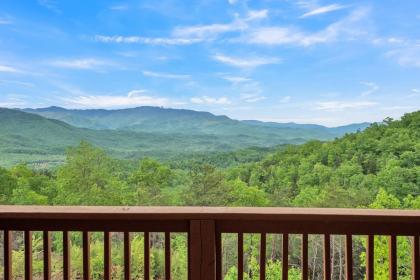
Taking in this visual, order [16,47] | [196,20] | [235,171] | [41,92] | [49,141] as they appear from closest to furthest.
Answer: [235,171] → [49,141] → [16,47] → [196,20] → [41,92]

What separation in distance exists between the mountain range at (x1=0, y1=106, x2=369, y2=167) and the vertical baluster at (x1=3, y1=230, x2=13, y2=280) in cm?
138

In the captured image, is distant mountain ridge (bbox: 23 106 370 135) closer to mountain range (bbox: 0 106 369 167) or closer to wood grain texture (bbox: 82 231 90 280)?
mountain range (bbox: 0 106 369 167)

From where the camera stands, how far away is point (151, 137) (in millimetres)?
3520

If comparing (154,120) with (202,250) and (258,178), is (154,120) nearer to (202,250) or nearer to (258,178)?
(258,178)

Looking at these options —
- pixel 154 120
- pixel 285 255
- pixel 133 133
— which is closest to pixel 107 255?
pixel 285 255

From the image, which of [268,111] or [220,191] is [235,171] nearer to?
[220,191]

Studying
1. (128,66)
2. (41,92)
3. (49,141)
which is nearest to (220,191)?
(49,141)

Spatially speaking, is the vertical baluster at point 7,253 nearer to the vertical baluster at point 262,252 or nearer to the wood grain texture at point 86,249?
the wood grain texture at point 86,249

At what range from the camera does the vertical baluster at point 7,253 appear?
1388 millimetres

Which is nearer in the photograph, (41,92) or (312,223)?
(312,223)

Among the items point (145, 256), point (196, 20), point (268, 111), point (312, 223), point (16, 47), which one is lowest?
point (145, 256)

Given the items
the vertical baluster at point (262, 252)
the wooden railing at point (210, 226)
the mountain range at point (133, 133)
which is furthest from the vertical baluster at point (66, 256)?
the mountain range at point (133, 133)

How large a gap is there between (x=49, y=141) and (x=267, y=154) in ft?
6.82

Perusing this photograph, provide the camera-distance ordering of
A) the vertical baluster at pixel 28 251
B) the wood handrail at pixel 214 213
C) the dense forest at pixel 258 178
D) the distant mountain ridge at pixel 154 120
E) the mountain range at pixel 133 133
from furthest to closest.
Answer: the distant mountain ridge at pixel 154 120 → the mountain range at pixel 133 133 → the dense forest at pixel 258 178 → the vertical baluster at pixel 28 251 → the wood handrail at pixel 214 213
